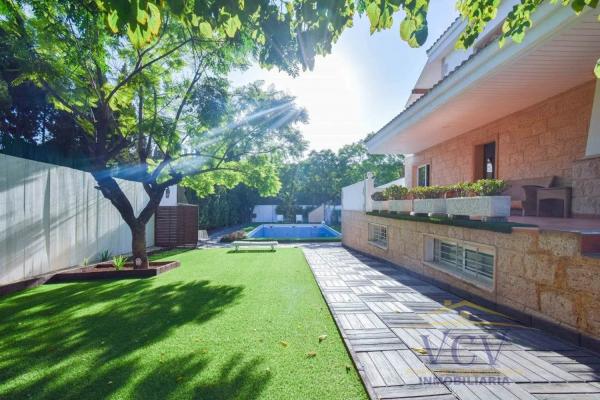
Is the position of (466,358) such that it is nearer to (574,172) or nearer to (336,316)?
(336,316)

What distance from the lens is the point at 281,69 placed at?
3891 mm

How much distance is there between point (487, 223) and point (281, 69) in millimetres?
4773

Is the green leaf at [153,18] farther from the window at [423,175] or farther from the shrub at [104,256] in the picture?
the window at [423,175]

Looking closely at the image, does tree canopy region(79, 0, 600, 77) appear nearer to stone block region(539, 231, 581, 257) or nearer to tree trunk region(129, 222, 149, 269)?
stone block region(539, 231, 581, 257)

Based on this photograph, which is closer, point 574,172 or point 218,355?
point 218,355

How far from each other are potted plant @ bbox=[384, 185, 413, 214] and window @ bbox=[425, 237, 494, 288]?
1.31m

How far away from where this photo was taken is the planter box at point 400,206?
8.64m

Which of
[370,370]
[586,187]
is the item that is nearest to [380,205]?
[586,187]

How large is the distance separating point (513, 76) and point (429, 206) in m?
3.34

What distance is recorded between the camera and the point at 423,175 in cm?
1353

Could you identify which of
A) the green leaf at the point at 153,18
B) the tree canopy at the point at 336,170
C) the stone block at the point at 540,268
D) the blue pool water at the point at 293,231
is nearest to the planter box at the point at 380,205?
the stone block at the point at 540,268

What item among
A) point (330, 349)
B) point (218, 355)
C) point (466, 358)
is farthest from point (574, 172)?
point (218, 355)

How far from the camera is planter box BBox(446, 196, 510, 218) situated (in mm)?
5191

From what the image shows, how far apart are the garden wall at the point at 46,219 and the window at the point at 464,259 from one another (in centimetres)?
1074
